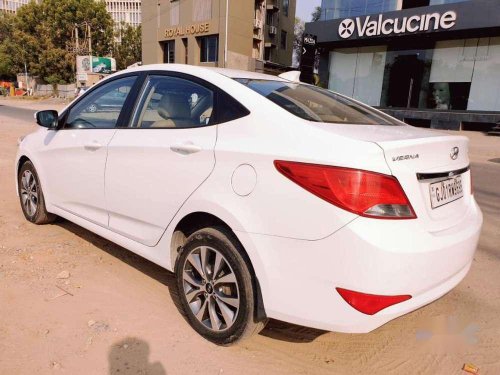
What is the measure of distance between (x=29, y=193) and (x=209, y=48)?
3285cm

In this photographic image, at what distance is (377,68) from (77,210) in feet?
64.8

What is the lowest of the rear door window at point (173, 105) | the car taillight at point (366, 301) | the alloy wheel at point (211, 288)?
the alloy wheel at point (211, 288)

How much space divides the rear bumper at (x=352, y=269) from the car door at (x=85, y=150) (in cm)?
160

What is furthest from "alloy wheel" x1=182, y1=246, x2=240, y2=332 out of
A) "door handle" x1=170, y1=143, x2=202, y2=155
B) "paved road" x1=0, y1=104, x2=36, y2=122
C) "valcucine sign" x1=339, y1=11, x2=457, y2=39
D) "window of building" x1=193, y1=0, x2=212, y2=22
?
"window of building" x1=193, y1=0, x2=212, y2=22

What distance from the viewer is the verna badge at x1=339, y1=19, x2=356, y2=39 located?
20.4m

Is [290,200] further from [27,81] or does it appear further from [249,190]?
[27,81]

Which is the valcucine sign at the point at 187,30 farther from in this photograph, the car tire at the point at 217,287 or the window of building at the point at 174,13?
the car tire at the point at 217,287

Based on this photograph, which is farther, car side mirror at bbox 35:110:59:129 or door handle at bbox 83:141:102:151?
car side mirror at bbox 35:110:59:129

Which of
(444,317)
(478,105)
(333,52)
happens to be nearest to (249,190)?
(444,317)

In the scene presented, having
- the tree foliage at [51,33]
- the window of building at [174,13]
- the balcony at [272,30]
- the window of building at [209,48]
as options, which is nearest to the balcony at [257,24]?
the balcony at [272,30]

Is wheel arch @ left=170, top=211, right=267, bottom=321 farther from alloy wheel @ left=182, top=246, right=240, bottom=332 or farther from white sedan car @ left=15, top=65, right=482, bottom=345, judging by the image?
alloy wheel @ left=182, top=246, right=240, bottom=332

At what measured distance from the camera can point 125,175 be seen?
2.99 m

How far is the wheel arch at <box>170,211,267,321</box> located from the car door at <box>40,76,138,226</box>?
828 mm

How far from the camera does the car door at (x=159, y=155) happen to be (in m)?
2.55
